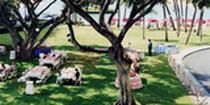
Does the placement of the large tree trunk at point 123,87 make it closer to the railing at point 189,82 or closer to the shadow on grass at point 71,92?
the shadow on grass at point 71,92

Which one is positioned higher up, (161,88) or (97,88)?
(97,88)

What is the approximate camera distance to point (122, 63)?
67.7ft

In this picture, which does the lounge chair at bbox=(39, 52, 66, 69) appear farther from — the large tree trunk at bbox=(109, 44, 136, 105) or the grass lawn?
the large tree trunk at bbox=(109, 44, 136, 105)

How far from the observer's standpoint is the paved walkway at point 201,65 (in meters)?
28.7

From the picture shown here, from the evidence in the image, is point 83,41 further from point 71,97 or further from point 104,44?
point 71,97

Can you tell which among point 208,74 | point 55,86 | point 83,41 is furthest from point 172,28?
point 55,86

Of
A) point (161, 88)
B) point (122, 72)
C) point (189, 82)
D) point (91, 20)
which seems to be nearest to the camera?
point (91, 20)

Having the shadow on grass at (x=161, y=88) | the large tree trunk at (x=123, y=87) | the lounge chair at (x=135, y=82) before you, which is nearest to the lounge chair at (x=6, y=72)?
the lounge chair at (x=135, y=82)

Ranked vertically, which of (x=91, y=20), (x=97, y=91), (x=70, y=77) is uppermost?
(x=91, y=20)

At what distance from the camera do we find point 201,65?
33.6 meters

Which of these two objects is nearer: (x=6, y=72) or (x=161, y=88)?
(x=161, y=88)

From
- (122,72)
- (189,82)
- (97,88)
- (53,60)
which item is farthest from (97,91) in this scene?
(53,60)

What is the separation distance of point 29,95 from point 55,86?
235 centimetres

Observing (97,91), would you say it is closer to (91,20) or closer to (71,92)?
(71,92)
